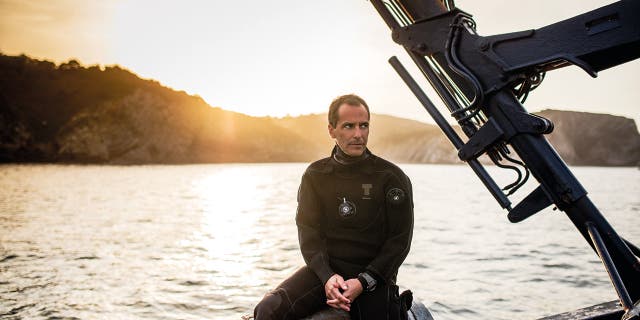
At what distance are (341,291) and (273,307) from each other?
2.06ft

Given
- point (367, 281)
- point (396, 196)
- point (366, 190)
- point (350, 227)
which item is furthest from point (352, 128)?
point (367, 281)

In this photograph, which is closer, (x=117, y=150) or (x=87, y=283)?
(x=87, y=283)

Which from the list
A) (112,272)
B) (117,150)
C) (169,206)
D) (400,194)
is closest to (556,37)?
(400,194)

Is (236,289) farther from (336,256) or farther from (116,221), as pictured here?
(116,221)

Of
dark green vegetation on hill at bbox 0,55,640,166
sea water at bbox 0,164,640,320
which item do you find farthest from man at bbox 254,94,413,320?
dark green vegetation on hill at bbox 0,55,640,166

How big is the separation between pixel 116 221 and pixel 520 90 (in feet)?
66.3

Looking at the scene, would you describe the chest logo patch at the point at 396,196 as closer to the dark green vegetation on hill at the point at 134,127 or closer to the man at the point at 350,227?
the man at the point at 350,227

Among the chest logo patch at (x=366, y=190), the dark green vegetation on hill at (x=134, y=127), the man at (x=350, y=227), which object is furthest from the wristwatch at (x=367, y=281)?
the dark green vegetation on hill at (x=134, y=127)

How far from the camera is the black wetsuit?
329cm

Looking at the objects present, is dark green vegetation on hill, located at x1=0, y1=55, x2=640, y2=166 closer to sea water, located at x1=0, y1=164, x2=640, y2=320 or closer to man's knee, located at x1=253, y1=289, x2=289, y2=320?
sea water, located at x1=0, y1=164, x2=640, y2=320

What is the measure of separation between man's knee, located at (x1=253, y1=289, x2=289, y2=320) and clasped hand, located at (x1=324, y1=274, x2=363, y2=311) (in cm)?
41

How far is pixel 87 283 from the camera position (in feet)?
30.4

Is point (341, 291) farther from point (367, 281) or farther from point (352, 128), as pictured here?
point (352, 128)

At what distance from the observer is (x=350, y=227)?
11.5 ft
